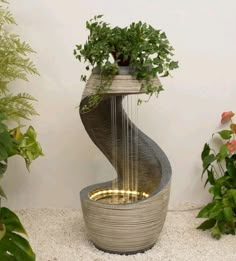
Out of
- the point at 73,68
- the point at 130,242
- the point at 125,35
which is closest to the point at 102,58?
the point at 125,35

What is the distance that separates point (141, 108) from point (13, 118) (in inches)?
29.0

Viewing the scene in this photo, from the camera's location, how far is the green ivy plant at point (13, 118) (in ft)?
4.52

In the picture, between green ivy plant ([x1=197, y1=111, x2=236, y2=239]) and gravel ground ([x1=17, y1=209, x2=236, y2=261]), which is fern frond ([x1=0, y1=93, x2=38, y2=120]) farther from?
green ivy plant ([x1=197, y1=111, x2=236, y2=239])

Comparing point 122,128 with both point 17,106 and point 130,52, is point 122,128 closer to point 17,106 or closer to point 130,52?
point 130,52

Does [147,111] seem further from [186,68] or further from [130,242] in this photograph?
[130,242]

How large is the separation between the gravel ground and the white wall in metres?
0.22

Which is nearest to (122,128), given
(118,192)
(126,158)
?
(126,158)

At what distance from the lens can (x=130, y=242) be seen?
1758mm

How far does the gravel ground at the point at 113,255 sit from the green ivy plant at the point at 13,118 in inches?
6.4

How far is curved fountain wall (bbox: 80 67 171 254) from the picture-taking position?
171cm

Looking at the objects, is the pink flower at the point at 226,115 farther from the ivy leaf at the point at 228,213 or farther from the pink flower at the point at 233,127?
the ivy leaf at the point at 228,213

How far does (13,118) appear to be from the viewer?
2.07 metres

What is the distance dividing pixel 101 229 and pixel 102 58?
2.42 feet

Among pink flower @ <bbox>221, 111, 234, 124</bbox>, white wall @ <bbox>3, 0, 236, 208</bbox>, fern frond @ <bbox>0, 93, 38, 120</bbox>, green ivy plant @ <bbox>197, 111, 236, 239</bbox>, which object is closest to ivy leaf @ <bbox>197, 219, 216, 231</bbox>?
green ivy plant @ <bbox>197, 111, 236, 239</bbox>
